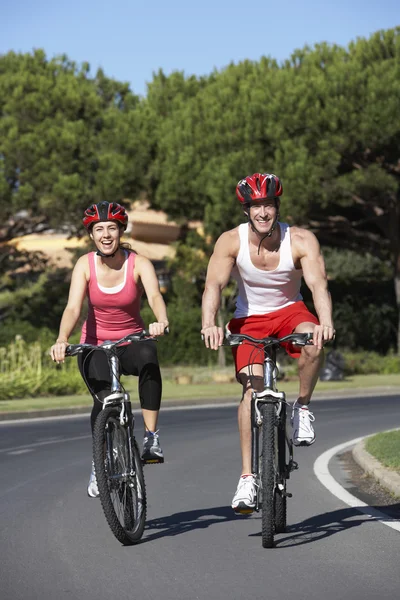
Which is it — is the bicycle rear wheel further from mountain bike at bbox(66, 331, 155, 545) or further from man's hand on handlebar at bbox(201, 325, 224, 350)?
man's hand on handlebar at bbox(201, 325, 224, 350)

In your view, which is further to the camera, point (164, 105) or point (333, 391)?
point (164, 105)

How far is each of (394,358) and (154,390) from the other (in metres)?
29.9

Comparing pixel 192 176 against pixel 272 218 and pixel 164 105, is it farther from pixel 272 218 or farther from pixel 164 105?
pixel 272 218

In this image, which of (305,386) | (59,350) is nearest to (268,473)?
(305,386)

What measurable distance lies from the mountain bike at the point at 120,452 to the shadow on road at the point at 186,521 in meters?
0.34

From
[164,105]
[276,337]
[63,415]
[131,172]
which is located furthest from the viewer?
[164,105]

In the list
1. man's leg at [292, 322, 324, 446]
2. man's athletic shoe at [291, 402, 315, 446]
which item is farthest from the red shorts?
man's athletic shoe at [291, 402, 315, 446]

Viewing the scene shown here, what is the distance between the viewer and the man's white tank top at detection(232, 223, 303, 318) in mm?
7457

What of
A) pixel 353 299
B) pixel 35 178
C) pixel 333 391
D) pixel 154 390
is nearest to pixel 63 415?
pixel 333 391

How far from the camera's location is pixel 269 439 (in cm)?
718

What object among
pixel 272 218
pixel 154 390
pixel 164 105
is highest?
pixel 164 105

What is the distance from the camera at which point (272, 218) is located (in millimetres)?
7453

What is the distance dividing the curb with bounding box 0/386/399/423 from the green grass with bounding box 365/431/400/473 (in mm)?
8845

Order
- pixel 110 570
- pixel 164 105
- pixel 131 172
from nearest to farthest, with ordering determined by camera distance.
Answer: pixel 110 570
pixel 131 172
pixel 164 105
